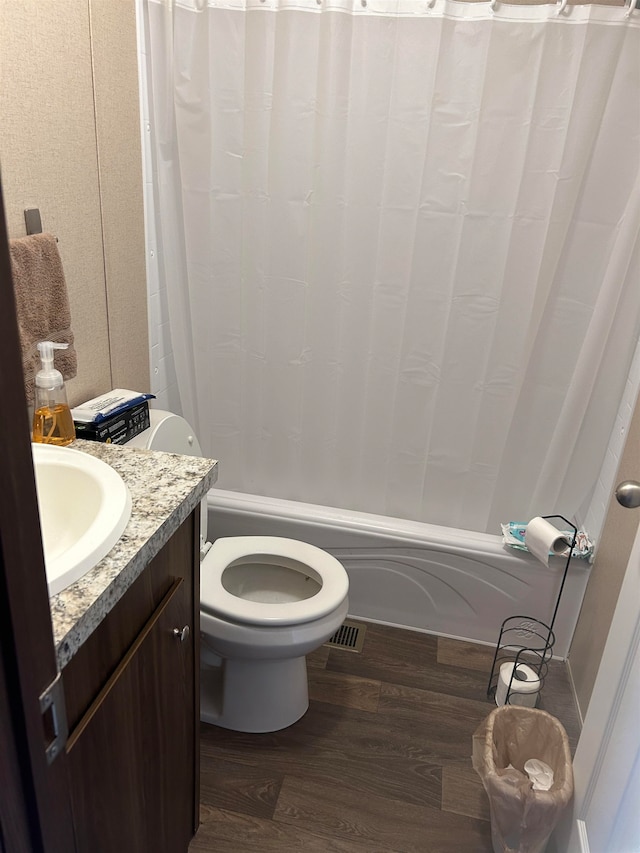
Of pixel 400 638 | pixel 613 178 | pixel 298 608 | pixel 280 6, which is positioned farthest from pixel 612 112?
pixel 400 638

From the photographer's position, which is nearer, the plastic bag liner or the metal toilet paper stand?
the plastic bag liner

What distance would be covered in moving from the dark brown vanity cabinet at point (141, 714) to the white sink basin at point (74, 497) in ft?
0.36

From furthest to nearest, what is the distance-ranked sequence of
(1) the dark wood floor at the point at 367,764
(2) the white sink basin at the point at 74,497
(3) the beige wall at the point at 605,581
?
(3) the beige wall at the point at 605,581
(1) the dark wood floor at the point at 367,764
(2) the white sink basin at the point at 74,497

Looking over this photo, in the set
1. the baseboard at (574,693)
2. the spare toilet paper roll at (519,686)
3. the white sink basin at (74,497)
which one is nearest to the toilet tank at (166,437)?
the white sink basin at (74,497)

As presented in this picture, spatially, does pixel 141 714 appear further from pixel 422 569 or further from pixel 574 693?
pixel 574 693

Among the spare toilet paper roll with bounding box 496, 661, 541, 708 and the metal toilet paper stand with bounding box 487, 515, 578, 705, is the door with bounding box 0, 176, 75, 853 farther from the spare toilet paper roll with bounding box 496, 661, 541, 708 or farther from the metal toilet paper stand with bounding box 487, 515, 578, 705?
the metal toilet paper stand with bounding box 487, 515, 578, 705

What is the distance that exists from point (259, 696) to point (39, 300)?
3.77ft

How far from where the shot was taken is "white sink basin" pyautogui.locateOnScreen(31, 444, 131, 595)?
0.98m

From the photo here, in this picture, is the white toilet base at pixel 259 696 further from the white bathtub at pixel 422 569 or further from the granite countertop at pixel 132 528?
the granite countertop at pixel 132 528

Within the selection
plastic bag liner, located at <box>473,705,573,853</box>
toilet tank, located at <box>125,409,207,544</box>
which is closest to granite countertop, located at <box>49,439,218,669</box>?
toilet tank, located at <box>125,409,207,544</box>

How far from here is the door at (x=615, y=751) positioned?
3.56 ft

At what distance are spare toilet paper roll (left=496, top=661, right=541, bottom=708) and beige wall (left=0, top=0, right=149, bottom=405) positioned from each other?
138cm

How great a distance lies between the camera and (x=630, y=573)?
48.9 inches

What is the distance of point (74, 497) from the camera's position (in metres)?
1.09
